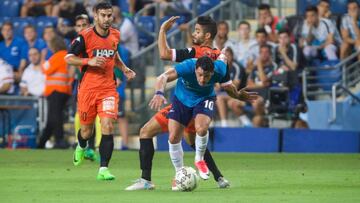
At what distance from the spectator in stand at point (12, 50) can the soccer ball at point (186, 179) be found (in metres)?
13.3

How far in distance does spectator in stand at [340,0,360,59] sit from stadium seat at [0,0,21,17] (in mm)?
8517

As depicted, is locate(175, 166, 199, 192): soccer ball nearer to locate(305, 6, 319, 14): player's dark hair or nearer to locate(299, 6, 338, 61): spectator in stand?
locate(305, 6, 319, 14): player's dark hair

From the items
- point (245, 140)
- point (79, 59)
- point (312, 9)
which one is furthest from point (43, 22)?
point (79, 59)

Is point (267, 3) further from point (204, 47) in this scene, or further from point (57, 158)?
point (204, 47)

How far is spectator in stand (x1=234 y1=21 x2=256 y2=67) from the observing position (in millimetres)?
24594

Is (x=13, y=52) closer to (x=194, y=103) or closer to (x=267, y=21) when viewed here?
(x=267, y=21)

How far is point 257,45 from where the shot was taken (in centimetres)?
2456

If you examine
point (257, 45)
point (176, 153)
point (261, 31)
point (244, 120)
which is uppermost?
point (261, 31)

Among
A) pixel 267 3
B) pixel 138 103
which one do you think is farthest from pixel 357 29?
pixel 138 103

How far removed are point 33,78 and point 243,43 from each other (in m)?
4.63

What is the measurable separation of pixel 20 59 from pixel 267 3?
5753 mm

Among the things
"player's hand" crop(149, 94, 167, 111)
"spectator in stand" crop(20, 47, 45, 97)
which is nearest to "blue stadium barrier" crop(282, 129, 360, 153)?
"spectator in stand" crop(20, 47, 45, 97)

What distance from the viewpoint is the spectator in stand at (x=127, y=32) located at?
2533cm

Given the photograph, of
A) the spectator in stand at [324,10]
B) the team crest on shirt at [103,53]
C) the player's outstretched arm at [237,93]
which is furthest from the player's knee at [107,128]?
the spectator in stand at [324,10]
